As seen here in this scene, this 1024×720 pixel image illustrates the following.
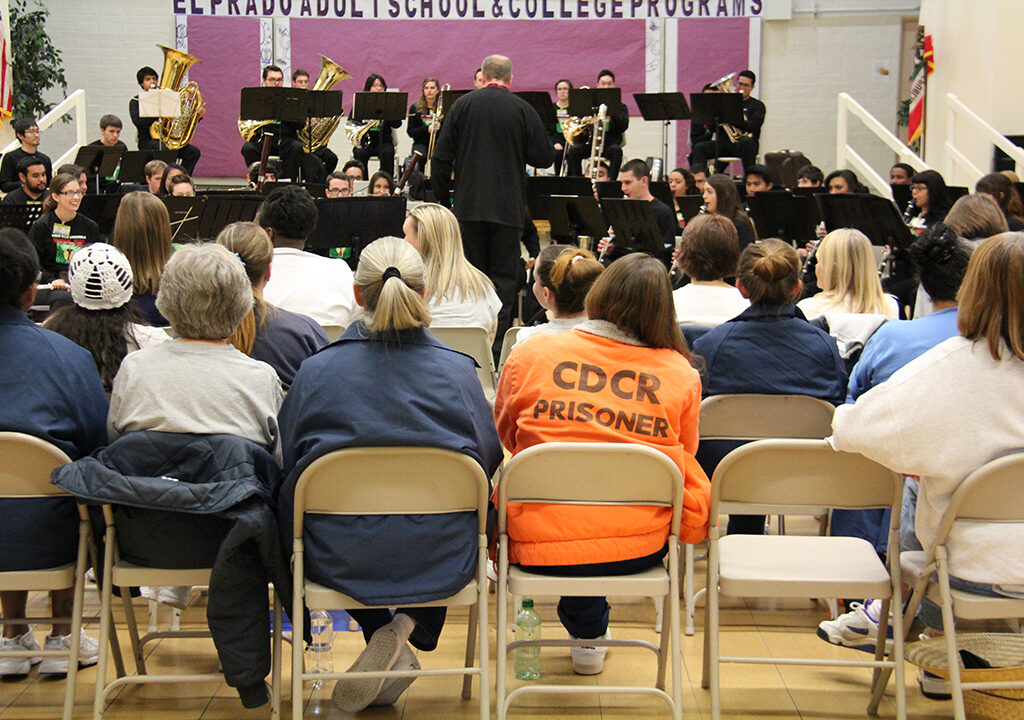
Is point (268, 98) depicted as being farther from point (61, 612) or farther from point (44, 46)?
point (61, 612)

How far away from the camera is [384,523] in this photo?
2.27m

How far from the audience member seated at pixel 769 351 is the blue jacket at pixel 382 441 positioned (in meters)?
0.93

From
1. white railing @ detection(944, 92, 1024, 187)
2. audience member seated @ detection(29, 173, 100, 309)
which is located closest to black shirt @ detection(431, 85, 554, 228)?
audience member seated @ detection(29, 173, 100, 309)

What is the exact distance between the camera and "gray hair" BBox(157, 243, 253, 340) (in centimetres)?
245

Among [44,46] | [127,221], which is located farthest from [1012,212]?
[44,46]

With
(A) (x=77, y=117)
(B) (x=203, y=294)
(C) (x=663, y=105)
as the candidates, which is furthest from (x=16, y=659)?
(A) (x=77, y=117)

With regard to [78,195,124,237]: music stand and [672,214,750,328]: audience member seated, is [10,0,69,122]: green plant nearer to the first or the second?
[78,195,124,237]: music stand

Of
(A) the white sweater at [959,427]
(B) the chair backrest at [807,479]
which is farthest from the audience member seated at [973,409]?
(B) the chair backrest at [807,479]

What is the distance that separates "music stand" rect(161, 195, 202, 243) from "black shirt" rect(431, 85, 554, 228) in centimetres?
139

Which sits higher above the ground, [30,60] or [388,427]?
[30,60]

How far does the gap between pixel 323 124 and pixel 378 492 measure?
7.68m

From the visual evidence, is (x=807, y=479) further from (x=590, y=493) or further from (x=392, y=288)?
(x=392, y=288)

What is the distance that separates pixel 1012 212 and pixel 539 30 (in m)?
6.28

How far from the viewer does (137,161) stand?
8.39 m
